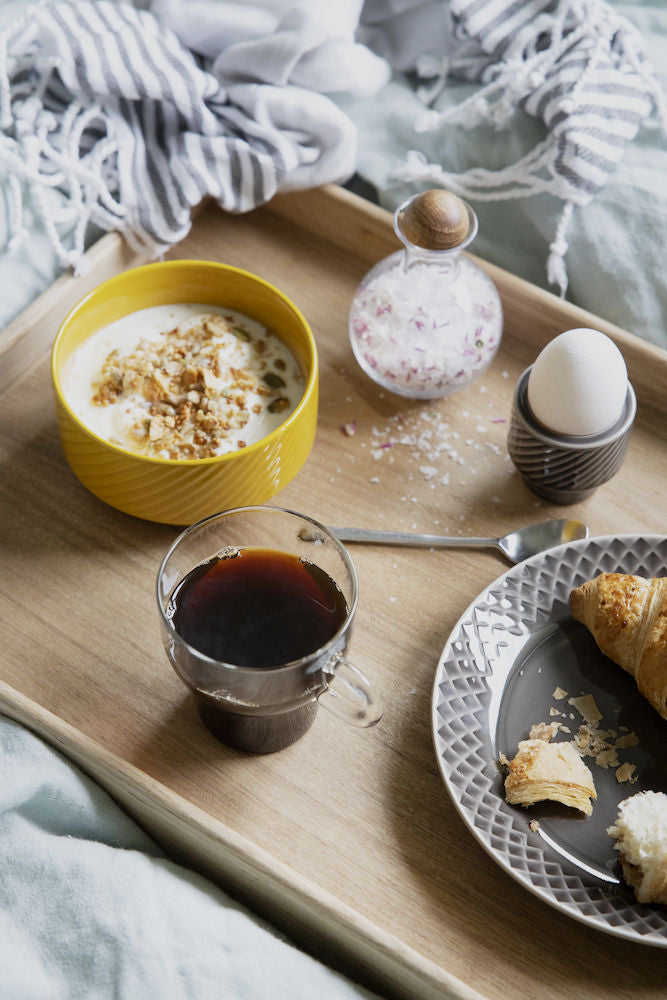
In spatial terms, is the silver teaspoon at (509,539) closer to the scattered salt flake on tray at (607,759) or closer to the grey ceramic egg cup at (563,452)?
the grey ceramic egg cup at (563,452)

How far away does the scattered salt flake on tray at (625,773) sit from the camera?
94cm

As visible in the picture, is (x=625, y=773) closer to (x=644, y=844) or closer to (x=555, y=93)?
(x=644, y=844)

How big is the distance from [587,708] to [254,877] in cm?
36

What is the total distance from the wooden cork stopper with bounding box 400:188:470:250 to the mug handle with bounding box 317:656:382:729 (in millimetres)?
480

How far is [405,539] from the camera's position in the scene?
1108mm

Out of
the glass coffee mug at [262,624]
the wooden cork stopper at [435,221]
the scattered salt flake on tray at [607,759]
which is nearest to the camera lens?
the glass coffee mug at [262,624]

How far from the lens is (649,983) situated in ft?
2.79

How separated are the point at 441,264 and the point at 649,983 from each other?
77 cm

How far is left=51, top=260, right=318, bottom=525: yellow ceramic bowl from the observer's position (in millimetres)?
1013

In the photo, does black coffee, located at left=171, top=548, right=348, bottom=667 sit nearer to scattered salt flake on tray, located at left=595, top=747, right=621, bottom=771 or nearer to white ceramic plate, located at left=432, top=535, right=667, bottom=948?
white ceramic plate, located at left=432, top=535, right=667, bottom=948

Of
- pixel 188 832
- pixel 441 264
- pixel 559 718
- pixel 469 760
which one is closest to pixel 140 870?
pixel 188 832

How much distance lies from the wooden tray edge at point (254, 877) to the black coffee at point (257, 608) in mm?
158

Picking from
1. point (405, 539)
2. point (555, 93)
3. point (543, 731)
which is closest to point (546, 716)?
point (543, 731)

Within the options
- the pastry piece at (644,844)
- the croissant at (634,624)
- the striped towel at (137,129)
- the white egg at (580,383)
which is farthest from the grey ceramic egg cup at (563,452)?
the striped towel at (137,129)
